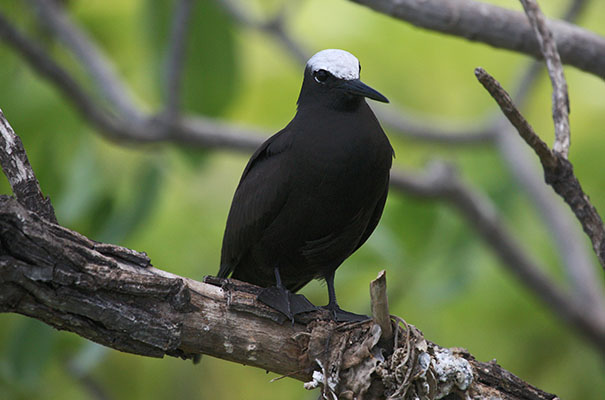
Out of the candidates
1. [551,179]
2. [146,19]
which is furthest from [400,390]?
[146,19]

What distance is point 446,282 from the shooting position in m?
5.93

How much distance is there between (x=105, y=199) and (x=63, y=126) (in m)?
0.99

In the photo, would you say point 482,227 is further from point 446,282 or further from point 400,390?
point 400,390

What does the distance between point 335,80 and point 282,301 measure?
105cm

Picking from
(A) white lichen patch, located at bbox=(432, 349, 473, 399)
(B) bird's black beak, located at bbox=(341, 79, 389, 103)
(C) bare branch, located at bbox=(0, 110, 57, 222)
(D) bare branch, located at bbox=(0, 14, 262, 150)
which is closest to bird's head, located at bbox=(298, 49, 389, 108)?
(B) bird's black beak, located at bbox=(341, 79, 389, 103)

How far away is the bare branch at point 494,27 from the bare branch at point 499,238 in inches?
72.1

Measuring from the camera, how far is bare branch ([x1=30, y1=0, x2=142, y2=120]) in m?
6.21

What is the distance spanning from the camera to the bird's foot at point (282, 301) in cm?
307

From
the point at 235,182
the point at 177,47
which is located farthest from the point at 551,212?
the point at 177,47

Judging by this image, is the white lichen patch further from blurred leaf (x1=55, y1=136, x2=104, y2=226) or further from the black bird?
blurred leaf (x1=55, y1=136, x2=104, y2=226)

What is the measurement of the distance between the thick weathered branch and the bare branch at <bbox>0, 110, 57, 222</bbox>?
225 mm

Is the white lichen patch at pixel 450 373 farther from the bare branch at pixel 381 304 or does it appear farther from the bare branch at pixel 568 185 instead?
the bare branch at pixel 568 185

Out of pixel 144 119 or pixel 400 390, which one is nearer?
pixel 400 390

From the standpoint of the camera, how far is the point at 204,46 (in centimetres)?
639
